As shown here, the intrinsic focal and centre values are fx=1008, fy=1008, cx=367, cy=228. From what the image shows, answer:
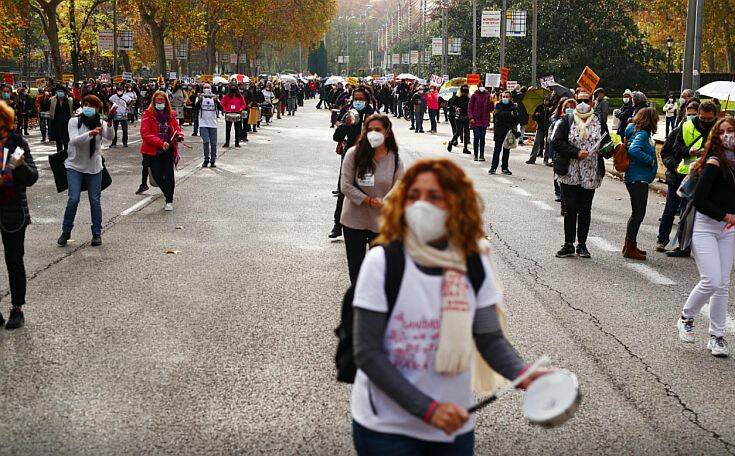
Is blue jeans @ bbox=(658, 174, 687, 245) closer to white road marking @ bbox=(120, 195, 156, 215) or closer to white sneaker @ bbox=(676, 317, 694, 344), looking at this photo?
white sneaker @ bbox=(676, 317, 694, 344)

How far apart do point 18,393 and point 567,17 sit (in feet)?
178

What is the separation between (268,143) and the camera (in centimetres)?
3116

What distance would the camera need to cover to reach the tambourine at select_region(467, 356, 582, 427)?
3.08 metres

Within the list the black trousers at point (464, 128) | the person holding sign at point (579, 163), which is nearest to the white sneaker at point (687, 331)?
the person holding sign at point (579, 163)

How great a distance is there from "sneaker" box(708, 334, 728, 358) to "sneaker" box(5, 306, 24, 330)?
17.2ft

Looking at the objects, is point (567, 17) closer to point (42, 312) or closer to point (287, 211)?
point (287, 211)

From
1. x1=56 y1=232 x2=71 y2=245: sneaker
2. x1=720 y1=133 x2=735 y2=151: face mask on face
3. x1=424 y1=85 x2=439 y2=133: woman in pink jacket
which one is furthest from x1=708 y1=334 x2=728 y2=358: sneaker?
x1=424 y1=85 x2=439 y2=133: woman in pink jacket

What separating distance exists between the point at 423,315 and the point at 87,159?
9314mm

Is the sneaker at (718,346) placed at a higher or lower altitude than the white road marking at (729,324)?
higher

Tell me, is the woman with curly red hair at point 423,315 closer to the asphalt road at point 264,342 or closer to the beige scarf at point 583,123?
the asphalt road at point 264,342

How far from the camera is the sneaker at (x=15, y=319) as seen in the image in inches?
310

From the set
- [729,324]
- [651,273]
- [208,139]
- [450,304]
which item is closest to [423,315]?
[450,304]

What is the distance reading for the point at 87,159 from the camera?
38.6 ft

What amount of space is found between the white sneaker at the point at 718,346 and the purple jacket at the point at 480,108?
1649 cm
